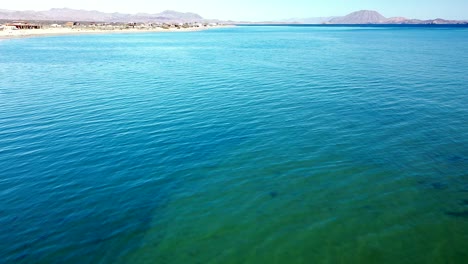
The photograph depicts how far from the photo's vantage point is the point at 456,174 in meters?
17.6

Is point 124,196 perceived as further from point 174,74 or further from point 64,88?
point 174,74

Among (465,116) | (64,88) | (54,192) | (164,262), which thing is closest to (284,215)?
(164,262)

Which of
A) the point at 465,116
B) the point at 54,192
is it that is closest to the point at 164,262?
the point at 54,192

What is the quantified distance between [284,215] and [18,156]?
1863 cm

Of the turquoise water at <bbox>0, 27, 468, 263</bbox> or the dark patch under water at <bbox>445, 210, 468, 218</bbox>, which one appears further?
the dark patch under water at <bbox>445, 210, 468, 218</bbox>

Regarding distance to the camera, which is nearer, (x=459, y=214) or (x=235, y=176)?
(x=459, y=214)

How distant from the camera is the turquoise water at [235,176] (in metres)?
12.7

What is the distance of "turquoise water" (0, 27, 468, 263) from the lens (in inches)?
500

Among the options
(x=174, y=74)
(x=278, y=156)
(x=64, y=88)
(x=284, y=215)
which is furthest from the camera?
(x=174, y=74)

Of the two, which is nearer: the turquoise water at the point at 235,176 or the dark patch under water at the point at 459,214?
the turquoise water at the point at 235,176

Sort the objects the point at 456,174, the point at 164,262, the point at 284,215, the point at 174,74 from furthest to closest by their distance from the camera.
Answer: the point at 174,74 < the point at 456,174 < the point at 284,215 < the point at 164,262

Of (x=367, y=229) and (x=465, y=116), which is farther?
(x=465, y=116)

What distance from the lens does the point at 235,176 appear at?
58.8 ft

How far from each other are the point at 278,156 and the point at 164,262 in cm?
1069
